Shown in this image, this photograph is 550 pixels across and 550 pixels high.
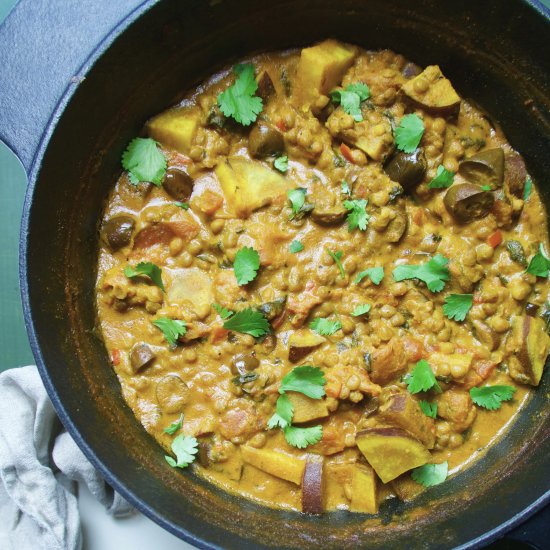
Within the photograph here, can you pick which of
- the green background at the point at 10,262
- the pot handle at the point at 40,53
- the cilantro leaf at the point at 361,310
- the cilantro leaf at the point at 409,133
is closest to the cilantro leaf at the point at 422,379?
the cilantro leaf at the point at 361,310

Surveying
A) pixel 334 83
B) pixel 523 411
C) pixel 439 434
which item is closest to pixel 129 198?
pixel 334 83

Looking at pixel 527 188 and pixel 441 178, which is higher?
pixel 527 188

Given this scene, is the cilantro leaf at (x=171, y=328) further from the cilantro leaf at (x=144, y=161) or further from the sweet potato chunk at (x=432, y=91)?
the sweet potato chunk at (x=432, y=91)

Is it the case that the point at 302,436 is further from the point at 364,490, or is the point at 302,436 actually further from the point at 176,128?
the point at 176,128

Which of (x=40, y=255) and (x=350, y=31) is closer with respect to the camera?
(x=40, y=255)

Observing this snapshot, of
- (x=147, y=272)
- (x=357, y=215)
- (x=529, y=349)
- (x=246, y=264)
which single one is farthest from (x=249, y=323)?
(x=529, y=349)

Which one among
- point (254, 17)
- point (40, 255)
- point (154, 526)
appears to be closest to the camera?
point (40, 255)

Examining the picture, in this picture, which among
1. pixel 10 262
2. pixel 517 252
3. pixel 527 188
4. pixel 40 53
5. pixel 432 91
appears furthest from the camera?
pixel 10 262

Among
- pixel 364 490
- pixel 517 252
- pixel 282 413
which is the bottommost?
pixel 364 490

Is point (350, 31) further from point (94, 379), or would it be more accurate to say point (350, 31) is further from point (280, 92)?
point (94, 379)
